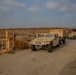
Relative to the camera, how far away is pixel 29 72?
888cm

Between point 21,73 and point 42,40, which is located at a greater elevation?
point 42,40

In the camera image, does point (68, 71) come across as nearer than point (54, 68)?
Yes

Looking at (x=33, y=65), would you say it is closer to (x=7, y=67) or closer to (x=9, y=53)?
(x=7, y=67)

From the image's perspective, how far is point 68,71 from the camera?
362 inches

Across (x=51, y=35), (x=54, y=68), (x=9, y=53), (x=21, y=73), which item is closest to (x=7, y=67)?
(x=21, y=73)

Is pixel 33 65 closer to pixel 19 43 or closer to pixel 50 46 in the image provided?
pixel 50 46

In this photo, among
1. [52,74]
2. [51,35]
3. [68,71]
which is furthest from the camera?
[51,35]

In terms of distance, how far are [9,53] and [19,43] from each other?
415 centimetres

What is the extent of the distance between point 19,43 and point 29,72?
391 inches

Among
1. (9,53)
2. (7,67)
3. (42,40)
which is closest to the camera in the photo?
(7,67)

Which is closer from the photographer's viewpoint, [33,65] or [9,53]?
[33,65]

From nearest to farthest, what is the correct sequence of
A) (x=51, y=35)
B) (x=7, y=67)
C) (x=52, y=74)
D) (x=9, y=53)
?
(x=52, y=74)
(x=7, y=67)
(x=9, y=53)
(x=51, y=35)

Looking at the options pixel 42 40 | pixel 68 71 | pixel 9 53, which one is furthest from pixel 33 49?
pixel 68 71

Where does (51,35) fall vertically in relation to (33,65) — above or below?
above
